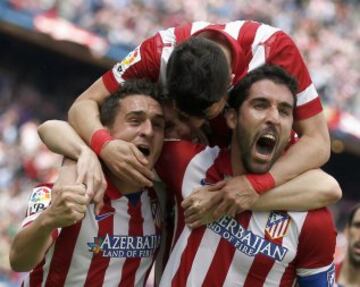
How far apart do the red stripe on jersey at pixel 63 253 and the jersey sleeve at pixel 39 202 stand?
4.1 inches

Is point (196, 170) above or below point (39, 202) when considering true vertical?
above

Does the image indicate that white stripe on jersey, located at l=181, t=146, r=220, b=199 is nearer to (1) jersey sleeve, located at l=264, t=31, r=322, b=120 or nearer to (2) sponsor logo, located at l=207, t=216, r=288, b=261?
(2) sponsor logo, located at l=207, t=216, r=288, b=261

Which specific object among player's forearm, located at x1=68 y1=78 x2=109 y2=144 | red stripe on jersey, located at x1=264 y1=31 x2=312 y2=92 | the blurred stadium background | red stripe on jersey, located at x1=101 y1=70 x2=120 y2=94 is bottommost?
player's forearm, located at x1=68 y1=78 x2=109 y2=144

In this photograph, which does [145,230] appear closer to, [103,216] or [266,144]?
[103,216]

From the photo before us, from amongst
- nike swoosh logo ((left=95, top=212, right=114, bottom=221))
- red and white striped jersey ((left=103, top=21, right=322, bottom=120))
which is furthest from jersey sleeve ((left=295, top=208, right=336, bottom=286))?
nike swoosh logo ((left=95, top=212, right=114, bottom=221))

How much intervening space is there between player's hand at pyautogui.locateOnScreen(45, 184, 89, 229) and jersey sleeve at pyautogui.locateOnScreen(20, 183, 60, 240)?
239 millimetres

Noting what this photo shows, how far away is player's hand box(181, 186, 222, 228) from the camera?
11.3ft

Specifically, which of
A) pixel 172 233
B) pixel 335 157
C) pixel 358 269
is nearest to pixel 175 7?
pixel 335 157

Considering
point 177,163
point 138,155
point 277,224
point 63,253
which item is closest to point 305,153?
point 277,224

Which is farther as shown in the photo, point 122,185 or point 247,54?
point 122,185

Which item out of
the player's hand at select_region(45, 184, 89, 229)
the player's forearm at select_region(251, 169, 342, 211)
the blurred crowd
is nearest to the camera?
the player's hand at select_region(45, 184, 89, 229)

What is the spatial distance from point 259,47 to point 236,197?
571 mm

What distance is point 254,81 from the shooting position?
3451 mm

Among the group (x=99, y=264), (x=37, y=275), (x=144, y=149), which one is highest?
(x=144, y=149)
